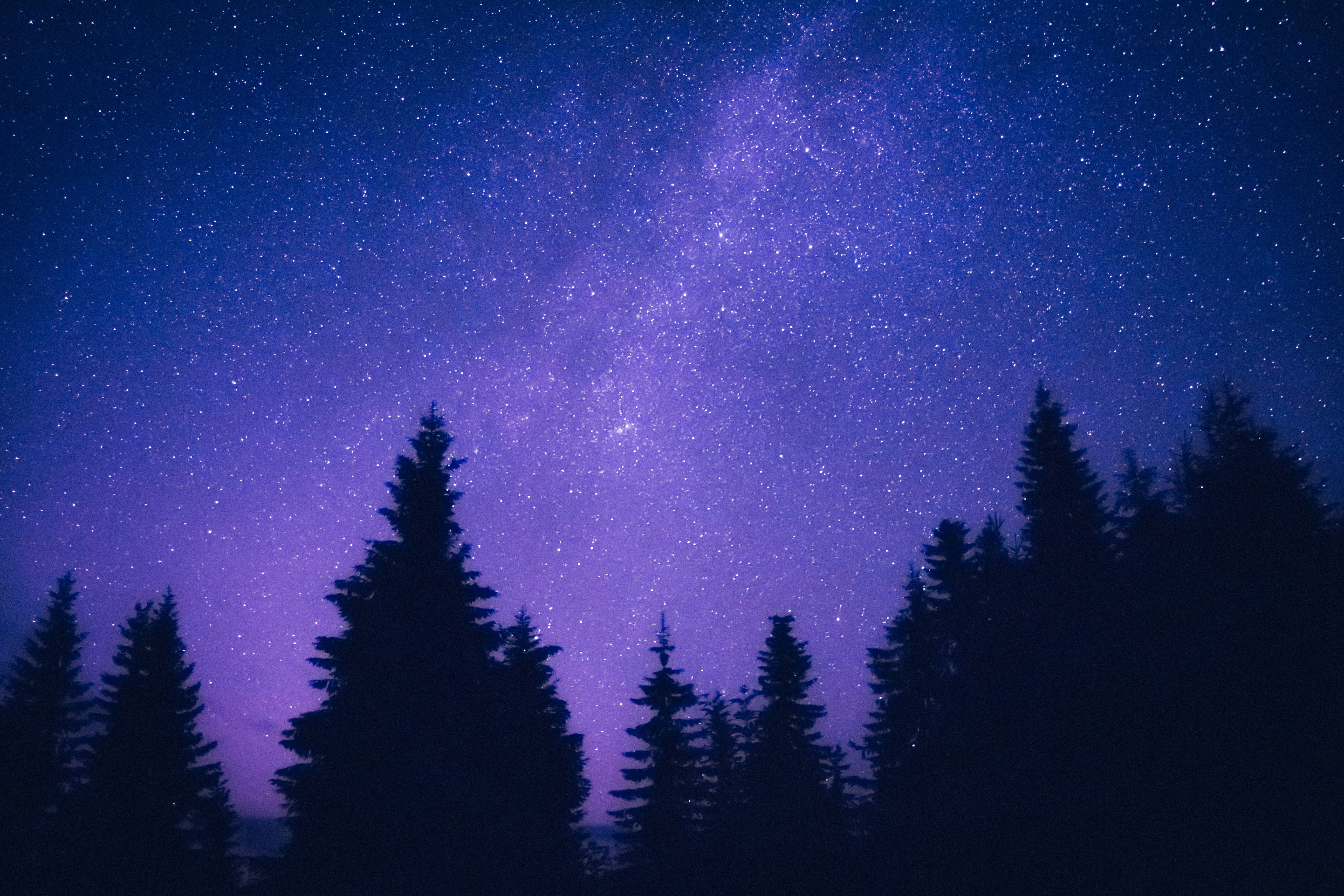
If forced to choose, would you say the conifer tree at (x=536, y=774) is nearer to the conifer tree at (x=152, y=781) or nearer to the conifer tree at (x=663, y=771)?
the conifer tree at (x=663, y=771)

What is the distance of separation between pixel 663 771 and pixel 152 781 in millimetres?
19025

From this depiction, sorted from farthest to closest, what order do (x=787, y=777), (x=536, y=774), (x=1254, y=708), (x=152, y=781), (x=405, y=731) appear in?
(x=787, y=777) < (x=152, y=781) < (x=536, y=774) < (x=405, y=731) < (x=1254, y=708)

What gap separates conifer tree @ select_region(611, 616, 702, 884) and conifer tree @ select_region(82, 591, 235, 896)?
14481 millimetres

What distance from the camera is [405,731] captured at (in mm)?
16547

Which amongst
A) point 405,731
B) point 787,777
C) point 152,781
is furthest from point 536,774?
point 152,781

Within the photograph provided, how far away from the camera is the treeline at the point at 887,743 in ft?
46.7

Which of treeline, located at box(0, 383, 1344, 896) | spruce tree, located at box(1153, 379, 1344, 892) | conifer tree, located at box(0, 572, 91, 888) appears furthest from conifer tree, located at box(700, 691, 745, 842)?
conifer tree, located at box(0, 572, 91, 888)

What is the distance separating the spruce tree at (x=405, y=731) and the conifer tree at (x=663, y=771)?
1274 cm

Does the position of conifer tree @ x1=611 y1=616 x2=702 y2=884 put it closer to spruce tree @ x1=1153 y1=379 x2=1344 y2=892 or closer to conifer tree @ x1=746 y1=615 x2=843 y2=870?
conifer tree @ x1=746 y1=615 x2=843 y2=870

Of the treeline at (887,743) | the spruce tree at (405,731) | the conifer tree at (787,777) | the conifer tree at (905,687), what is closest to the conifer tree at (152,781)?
the treeline at (887,743)

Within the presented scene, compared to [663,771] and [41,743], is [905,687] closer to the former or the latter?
[663,771]

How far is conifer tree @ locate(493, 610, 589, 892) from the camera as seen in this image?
1598 cm

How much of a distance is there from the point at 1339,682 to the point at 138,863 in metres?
34.4

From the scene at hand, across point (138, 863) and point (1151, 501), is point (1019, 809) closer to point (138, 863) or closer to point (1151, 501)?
point (1151, 501)
